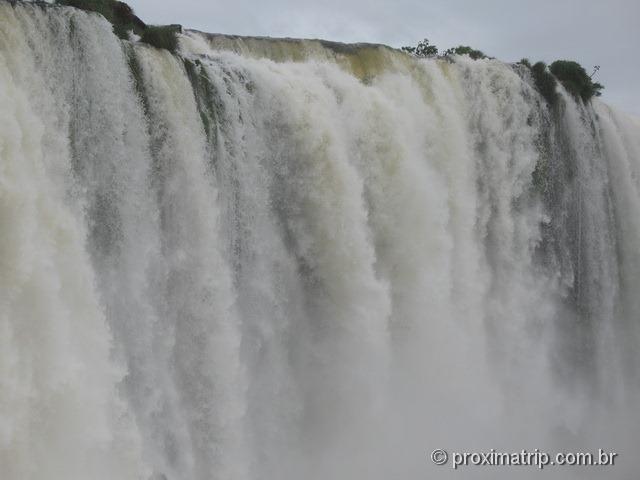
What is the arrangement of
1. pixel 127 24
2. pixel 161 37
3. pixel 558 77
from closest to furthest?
pixel 161 37 < pixel 127 24 < pixel 558 77

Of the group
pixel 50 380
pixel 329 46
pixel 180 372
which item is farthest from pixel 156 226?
pixel 329 46

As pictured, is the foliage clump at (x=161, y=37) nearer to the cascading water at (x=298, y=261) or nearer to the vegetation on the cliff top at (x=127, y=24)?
the vegetation on the cliff top at (x=127, y=24)

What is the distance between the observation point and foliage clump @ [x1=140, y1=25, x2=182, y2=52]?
11.2 meters

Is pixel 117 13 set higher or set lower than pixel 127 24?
higher

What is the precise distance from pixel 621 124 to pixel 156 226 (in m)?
11.8

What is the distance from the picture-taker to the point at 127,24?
13.4m

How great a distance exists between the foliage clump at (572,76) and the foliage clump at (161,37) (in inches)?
293

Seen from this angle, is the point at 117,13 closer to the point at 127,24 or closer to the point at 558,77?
the point at 127,24

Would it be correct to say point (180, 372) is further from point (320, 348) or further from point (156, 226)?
point (320, 348)

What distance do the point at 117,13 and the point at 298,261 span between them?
4646 millimetres

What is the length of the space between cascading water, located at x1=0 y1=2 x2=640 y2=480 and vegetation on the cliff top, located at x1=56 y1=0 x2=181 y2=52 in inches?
30.6

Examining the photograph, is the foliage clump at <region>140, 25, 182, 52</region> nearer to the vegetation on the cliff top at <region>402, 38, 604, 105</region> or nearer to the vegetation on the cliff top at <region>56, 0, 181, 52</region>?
the vegetation on the cliff top at <region>56, 0, 181, 52</region>

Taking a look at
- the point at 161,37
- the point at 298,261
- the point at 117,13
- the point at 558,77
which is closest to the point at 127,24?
the point at 117,13

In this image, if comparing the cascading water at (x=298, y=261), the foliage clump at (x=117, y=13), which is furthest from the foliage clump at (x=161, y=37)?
the cascading water at (x=298, y=261)
